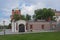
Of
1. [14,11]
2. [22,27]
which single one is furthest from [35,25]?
[14,11]

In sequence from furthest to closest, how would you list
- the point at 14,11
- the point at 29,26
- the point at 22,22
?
the point at 14,11 < the point at 29,26 < the point at 22,22

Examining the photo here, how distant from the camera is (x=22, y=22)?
71375 mm

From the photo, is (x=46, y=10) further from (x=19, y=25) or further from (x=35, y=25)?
(x=19, y=25)

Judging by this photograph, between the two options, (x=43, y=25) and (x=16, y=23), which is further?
(x=43, y=25)

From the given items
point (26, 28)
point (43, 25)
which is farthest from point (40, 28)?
point (26, 28)

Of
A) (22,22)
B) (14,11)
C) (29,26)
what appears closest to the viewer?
(22,22)

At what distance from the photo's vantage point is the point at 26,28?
75.2 meters

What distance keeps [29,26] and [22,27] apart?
7870 millimetres

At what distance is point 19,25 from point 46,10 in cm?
3395

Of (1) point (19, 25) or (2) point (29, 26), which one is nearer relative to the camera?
(1) point (19, 25)

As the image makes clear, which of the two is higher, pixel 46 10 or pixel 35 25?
pixel 46 10

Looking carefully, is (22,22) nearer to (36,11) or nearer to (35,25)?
(35,25)

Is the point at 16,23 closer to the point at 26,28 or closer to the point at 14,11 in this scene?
the point at 26,28

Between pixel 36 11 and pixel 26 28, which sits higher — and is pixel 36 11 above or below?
above
